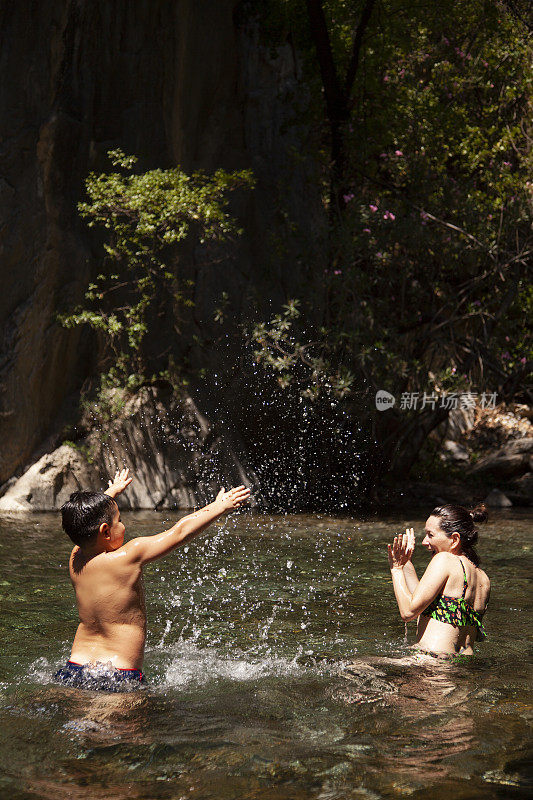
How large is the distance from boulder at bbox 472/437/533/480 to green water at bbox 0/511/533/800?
6661 millimetres

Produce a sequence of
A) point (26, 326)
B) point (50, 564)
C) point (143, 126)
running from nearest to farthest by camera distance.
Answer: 1. point (50, 564)
2. point (26, 326)
3. point (143, 126)

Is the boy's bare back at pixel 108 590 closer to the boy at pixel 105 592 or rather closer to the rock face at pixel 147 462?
the boy at pixel 105 592

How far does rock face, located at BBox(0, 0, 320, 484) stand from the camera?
465 inches

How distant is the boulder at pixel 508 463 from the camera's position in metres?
15.1

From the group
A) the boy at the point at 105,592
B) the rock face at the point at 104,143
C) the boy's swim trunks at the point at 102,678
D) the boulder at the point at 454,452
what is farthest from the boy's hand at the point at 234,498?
the boulder at the point at 454,452

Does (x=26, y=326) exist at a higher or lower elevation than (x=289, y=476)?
higher

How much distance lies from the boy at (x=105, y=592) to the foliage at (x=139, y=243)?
753 centimetres

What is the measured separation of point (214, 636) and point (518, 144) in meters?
11.1

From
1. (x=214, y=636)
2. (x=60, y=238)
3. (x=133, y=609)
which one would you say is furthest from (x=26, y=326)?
(x=133, y=609)

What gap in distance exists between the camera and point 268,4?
1430 centimetres

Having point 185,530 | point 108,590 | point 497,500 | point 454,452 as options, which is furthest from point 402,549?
point 454,452

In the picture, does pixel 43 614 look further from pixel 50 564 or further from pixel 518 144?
pixel 518 144

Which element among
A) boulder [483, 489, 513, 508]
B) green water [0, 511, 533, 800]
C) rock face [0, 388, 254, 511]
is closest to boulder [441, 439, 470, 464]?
boulder [483, 489, 513, 508]

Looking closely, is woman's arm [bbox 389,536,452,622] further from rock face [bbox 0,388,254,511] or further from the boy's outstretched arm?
rock face [bbox 0,388,254,511]
